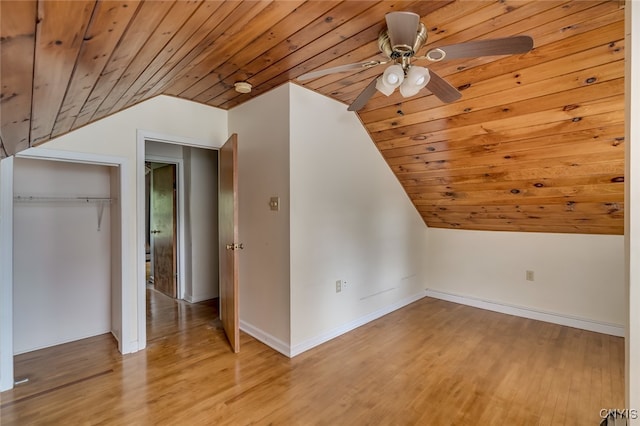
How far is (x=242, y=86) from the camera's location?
8.66ft

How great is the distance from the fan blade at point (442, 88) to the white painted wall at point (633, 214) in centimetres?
→ 83

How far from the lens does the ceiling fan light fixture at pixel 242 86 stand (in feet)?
8.54

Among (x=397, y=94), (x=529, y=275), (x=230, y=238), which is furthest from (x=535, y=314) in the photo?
(x=230, y=238)

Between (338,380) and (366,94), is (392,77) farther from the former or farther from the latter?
(338,380)

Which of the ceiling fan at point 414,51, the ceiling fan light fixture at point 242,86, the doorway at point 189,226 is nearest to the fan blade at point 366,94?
the ceiling fan at point 414,51

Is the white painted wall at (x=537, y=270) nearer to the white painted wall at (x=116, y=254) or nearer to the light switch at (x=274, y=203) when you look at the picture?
the light switch at (x=274, y=203)

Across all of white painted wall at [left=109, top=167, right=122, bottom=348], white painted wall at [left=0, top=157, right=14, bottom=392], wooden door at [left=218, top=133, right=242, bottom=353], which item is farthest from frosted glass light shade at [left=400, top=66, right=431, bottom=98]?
white painted wall at [left=0, top=157, right=14, bottom=392]

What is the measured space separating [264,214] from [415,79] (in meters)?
1.86

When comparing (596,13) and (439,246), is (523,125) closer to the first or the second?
(596,13)

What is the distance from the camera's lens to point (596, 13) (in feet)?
5.29

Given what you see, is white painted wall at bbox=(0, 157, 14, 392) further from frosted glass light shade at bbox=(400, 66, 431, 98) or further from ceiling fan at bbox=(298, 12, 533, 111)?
frosted glass light shade at bbox=(400, 66, 431, 98)

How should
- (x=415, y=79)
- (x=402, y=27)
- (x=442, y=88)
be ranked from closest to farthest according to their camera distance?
(x=402, y=27) → (x=415, y=79) → (x=442, y=88)

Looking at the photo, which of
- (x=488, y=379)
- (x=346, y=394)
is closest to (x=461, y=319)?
(x=488, y=379)

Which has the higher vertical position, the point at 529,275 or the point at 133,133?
the point at 133,133
